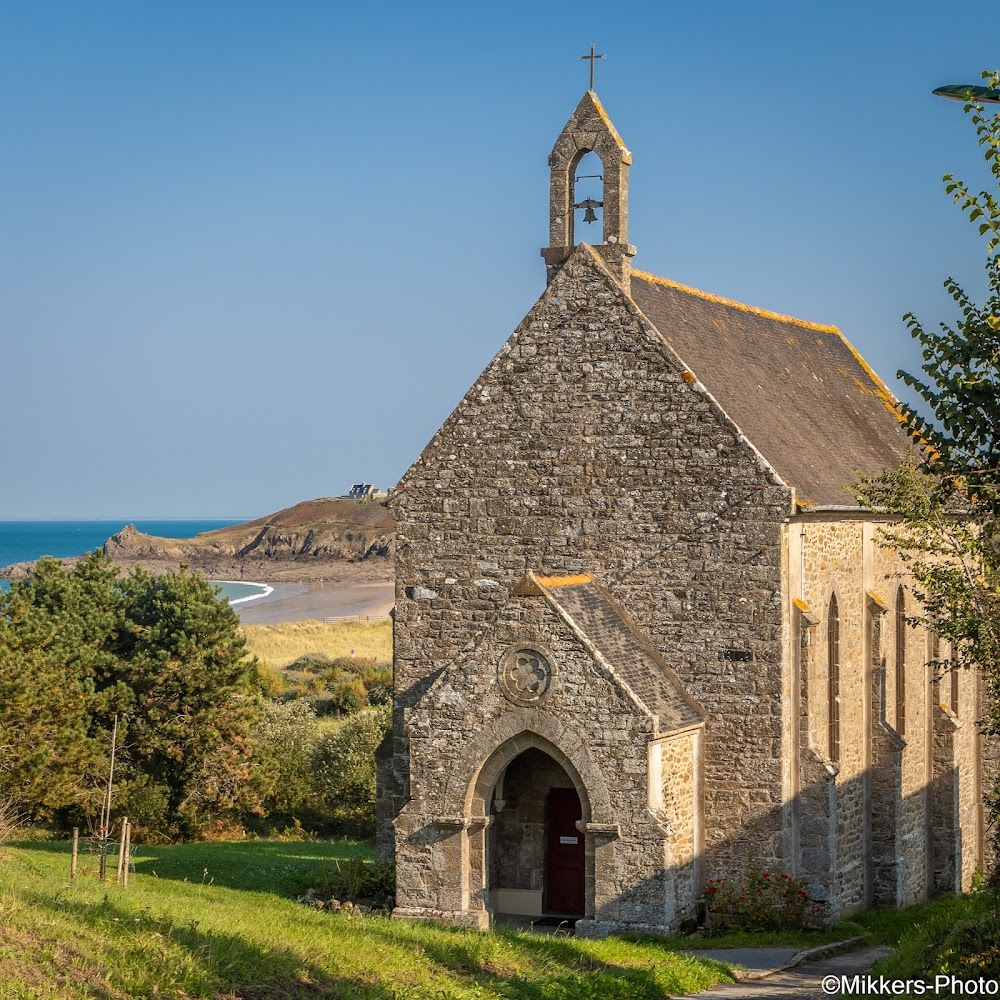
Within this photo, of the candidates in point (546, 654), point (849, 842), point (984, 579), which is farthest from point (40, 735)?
point (984, 579)

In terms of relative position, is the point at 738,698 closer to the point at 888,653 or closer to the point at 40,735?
the point at 888,653

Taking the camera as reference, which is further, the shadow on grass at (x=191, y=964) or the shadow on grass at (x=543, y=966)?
the shadow on grass at (x=543, y=966)

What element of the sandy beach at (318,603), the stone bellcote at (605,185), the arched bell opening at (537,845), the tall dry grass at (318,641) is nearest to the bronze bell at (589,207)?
the stone bellcote at (605,185)

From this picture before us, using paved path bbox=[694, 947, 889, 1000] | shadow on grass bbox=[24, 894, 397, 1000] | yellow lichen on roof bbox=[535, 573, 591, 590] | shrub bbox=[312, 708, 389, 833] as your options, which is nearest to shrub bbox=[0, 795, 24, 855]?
shrub bbox=[312, 708, 389, 833]

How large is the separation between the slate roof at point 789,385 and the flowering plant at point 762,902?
18.3 feet

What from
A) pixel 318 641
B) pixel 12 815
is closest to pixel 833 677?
pixel 12 815

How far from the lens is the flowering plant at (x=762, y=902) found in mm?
21094

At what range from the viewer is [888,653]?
25.3m

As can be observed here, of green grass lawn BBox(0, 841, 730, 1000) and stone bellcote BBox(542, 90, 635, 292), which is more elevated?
stone bellcote BBox(542, 90, 635, 292)

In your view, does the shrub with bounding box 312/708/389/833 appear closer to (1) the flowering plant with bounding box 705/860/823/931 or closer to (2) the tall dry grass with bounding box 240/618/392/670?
(1) the flowering plant with bounding box 705/860/823/931

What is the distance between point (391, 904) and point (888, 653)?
9593 mm

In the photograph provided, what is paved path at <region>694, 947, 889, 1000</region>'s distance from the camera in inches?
671

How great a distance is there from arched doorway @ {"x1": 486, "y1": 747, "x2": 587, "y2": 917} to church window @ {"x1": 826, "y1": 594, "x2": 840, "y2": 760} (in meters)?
4.12

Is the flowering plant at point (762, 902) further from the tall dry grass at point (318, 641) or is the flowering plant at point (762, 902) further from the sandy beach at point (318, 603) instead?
the sandy beach at point (318, 603)
